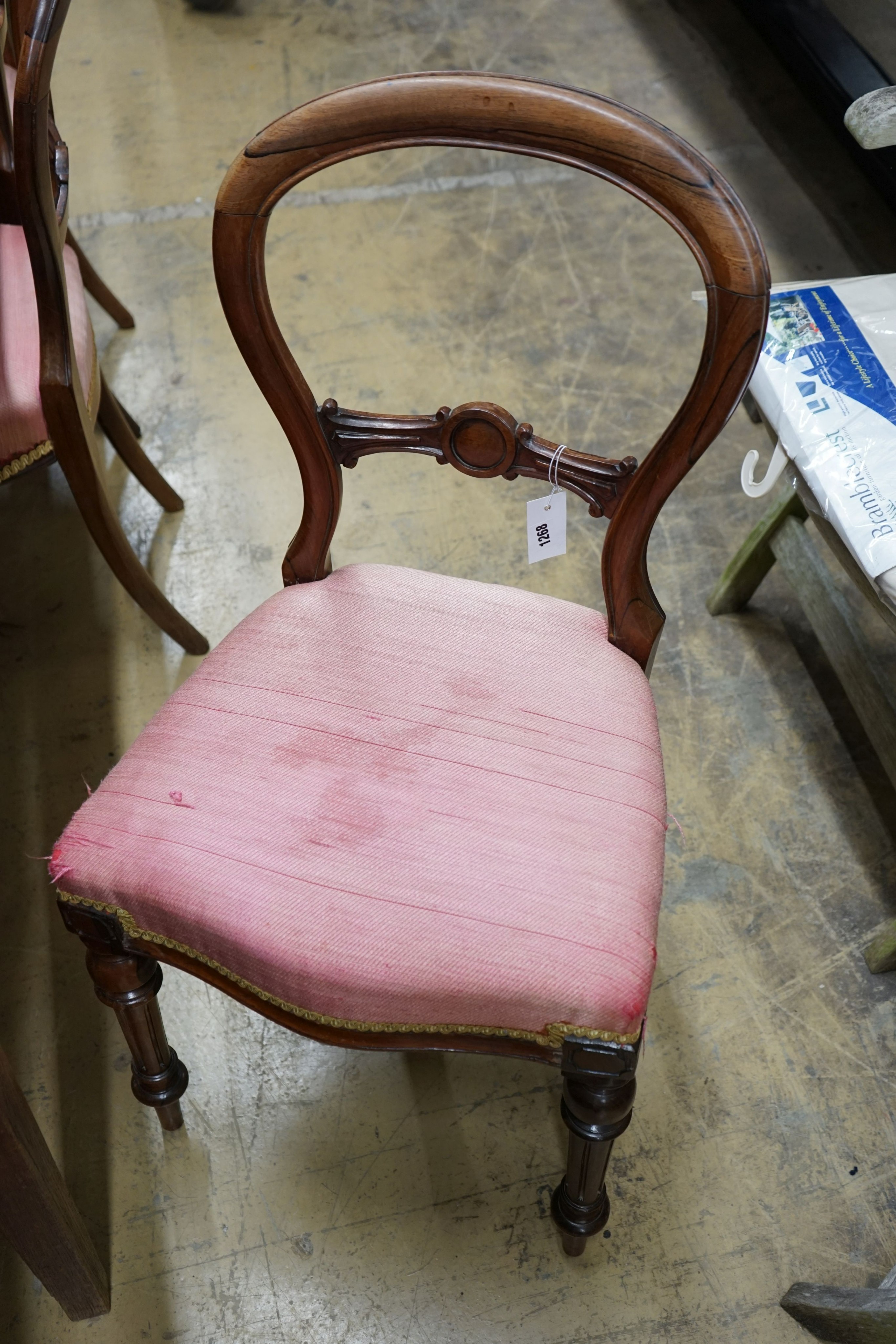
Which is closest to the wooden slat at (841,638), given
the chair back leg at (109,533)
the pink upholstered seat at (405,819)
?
the pink upholstered seat at (405,819)

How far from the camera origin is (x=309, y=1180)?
129 centimetres

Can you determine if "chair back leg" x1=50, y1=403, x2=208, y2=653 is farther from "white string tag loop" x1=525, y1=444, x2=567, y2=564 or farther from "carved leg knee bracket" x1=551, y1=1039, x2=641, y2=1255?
"carved leg knee bracket" x1=551, y1=1039, x2=641, y2=1255

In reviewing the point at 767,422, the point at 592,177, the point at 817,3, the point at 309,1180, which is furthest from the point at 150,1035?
the point at 817,3

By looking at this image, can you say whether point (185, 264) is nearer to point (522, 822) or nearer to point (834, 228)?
point (834, 228)

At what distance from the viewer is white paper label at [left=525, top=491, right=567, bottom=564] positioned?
1067mm

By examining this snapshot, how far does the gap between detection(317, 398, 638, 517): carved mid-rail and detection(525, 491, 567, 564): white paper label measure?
2cm

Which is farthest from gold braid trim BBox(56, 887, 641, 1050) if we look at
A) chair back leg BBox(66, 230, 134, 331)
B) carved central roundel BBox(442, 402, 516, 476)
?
chair back leg BBox(66, 230, 134, 331)

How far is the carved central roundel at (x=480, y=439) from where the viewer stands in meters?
1.02

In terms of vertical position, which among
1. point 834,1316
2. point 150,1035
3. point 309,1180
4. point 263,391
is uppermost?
point 263,391

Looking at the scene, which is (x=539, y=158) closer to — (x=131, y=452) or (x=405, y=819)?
(x=405, y=819)

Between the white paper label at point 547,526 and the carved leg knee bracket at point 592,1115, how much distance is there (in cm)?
46

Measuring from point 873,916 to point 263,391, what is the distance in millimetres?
1089

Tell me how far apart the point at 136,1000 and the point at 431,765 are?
403 millimetres

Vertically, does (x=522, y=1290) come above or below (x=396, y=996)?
below
